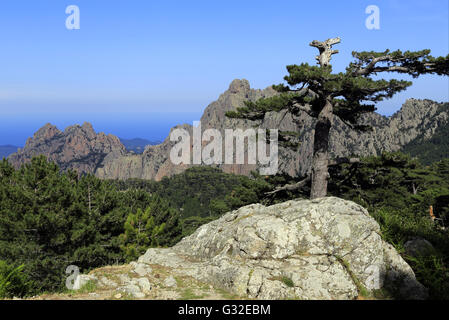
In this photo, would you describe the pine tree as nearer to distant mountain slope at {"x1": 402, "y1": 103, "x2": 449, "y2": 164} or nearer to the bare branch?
the bare branch

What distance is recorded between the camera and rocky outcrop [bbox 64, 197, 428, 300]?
24.5ft

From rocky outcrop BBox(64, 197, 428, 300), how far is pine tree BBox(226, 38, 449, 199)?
19.8 feet

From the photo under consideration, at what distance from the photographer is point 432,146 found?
554 ft

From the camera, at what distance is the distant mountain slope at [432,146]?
15662cm

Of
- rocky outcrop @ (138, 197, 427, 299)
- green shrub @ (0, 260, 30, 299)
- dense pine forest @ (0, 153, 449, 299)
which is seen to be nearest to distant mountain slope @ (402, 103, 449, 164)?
dense pine forest @ (0, 153, 449, 299)

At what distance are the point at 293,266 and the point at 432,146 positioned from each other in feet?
630

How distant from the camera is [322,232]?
29.6 feet

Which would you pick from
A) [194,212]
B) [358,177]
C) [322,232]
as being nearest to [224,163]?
[194,212]

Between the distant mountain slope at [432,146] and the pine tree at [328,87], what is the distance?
15926 centimetres

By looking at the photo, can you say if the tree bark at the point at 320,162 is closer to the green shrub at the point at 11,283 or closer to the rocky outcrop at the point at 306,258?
the rocky outcrop at the point at 306,258

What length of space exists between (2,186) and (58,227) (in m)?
5.82

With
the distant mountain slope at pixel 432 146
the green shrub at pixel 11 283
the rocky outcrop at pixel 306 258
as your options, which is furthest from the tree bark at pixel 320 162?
the distant mountain slope at pixel 432 146

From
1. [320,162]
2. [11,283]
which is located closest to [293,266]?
[11,283]
